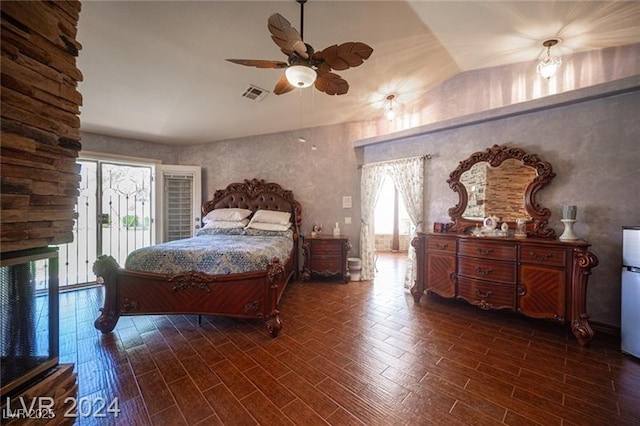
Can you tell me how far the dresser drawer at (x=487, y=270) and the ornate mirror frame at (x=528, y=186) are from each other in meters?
0.59

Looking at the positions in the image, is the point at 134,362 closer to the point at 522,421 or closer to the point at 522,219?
the point at 522,421

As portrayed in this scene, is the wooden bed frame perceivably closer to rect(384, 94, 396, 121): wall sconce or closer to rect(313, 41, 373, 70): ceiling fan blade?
rect(313, 41, 373, 70): ceiling fan blade

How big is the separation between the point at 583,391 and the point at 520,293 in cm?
101

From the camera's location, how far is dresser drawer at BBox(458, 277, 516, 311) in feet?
8.70

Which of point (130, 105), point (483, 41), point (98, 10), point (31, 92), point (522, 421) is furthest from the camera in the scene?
point (130, 105)

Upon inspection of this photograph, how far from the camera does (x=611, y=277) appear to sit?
2535 mm

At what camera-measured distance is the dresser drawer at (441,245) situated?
308cm

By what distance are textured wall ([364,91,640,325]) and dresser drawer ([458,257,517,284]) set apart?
83 centimetres

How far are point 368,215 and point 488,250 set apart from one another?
77.7 inches

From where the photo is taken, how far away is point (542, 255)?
2492 millimetres

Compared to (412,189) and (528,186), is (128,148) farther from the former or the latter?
(528,186)

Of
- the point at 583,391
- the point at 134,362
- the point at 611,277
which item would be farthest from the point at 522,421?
the point at 134,362

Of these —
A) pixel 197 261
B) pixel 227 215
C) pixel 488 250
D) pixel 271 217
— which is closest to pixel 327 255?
pixel 271 217

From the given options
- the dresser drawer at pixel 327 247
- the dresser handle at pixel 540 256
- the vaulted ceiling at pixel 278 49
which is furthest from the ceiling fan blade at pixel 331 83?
the dresser handle at pixel 540 256
